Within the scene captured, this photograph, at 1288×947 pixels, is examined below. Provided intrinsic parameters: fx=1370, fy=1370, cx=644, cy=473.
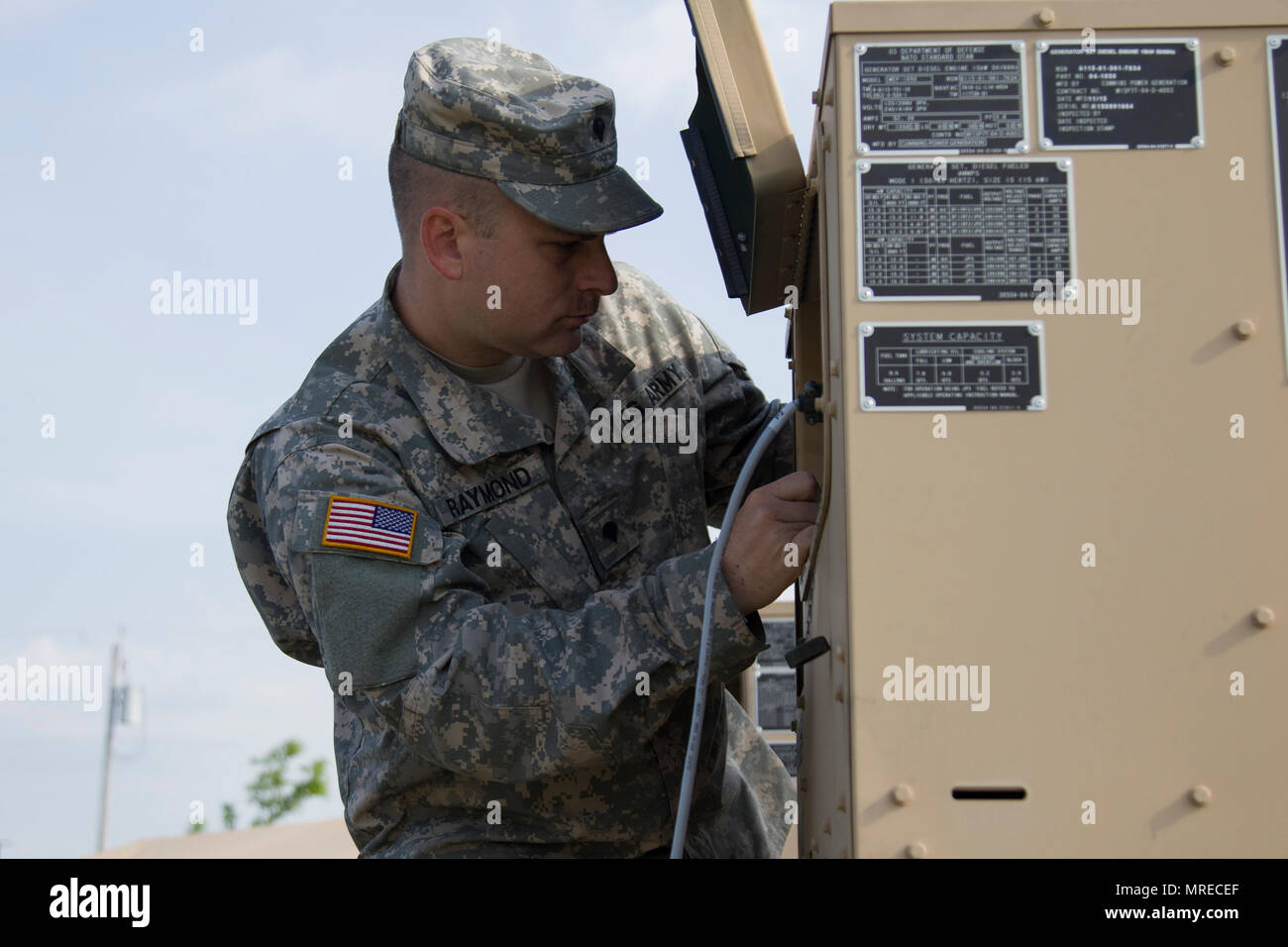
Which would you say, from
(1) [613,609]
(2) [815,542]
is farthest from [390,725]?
(2) [815,542]

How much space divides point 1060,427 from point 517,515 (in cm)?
126

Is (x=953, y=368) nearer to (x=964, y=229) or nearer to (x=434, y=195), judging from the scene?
(x=964, y=229)

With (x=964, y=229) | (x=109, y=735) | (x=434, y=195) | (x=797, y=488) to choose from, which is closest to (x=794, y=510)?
(x=797, y=488)

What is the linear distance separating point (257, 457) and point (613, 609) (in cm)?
93

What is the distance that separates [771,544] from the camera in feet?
7.55

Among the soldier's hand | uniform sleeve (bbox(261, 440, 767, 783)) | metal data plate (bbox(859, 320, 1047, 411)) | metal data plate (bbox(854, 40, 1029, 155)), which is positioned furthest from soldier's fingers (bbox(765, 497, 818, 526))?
metal data plate (bbox(854, 40, 1029, 155))

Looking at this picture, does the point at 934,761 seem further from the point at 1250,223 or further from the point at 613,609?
the point at 1250,223

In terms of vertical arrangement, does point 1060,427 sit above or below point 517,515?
above

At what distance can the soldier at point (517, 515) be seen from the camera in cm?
240

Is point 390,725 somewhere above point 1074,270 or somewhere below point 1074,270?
below

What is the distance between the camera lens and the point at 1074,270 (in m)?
1.97

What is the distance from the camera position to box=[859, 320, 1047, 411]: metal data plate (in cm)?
194

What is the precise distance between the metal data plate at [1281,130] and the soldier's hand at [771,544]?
2.58 ft

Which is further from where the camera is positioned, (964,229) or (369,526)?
(369,526)
